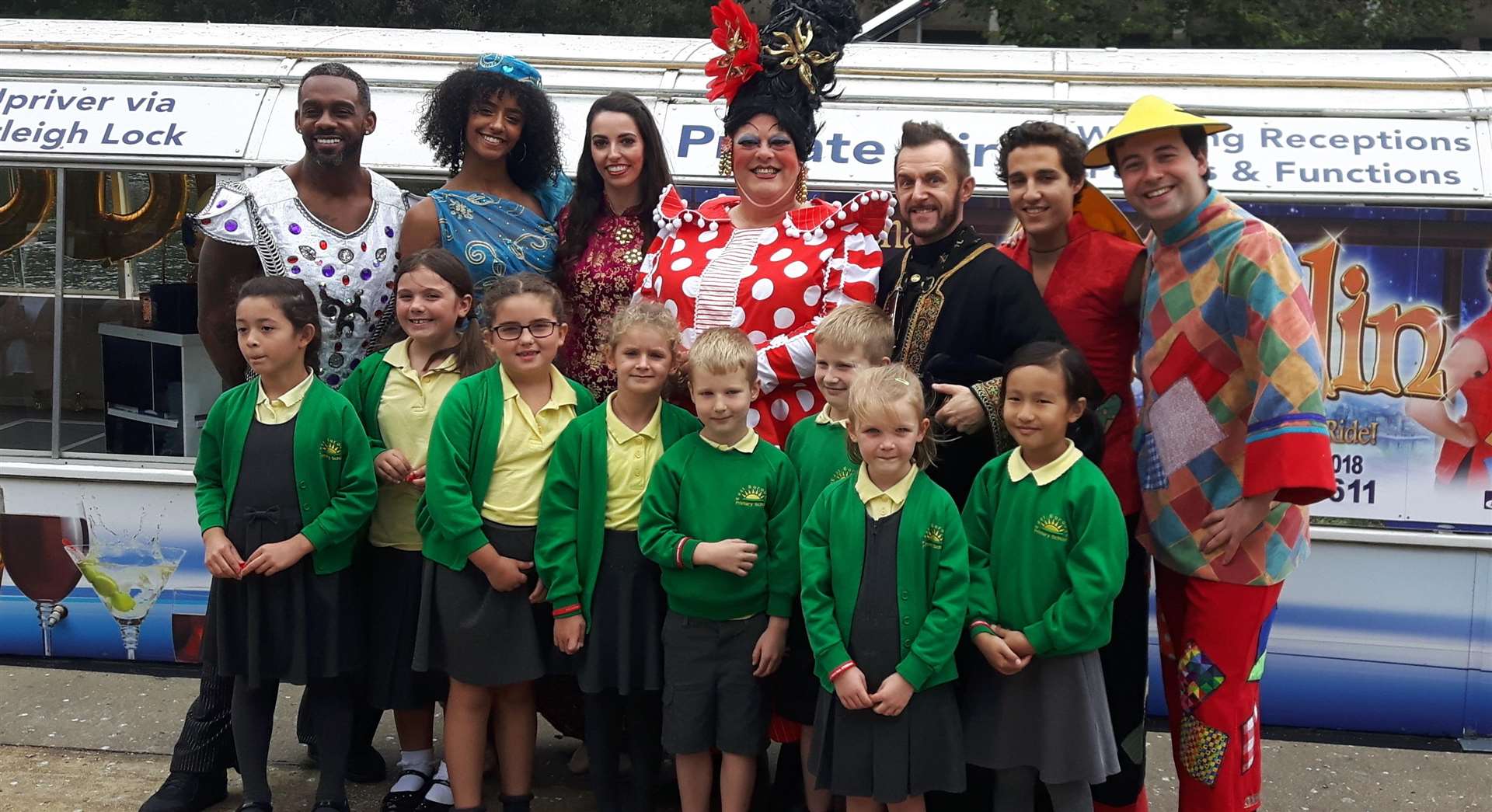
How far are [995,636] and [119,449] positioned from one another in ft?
12.0

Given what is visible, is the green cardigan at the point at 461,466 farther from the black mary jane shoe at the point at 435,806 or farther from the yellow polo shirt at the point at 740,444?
the black mary jane shoe at the point at 435,806

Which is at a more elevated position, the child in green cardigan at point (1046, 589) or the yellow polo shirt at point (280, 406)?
the yellow polo shirt at point (280, 406)

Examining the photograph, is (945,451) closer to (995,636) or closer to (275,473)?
(995,636)

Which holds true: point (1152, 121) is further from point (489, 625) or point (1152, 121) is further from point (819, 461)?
point (489, 625)

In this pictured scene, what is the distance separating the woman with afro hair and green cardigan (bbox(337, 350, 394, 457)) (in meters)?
0.39

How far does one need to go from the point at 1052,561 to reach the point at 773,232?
1.14 meters

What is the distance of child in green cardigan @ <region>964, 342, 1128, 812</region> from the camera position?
292cm

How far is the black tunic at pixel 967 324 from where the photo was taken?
312cm

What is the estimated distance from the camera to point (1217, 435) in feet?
10.2

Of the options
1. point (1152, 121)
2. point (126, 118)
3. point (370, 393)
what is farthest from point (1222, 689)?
point (126, 118)

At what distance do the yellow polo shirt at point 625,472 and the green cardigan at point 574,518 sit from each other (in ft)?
0.07

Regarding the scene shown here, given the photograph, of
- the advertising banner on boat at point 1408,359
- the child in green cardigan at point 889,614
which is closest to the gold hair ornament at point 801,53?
the child in green cardigan at point 889,614

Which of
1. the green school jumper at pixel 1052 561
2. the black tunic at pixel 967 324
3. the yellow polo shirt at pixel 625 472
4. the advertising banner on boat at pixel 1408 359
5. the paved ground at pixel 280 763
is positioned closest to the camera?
the green school jumper at pixel 1052 561

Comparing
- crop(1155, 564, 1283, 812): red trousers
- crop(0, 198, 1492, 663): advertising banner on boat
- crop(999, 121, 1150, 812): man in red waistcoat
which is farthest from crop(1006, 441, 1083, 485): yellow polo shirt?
crop(0, 198, 1492, 663): advertising banner on boat
